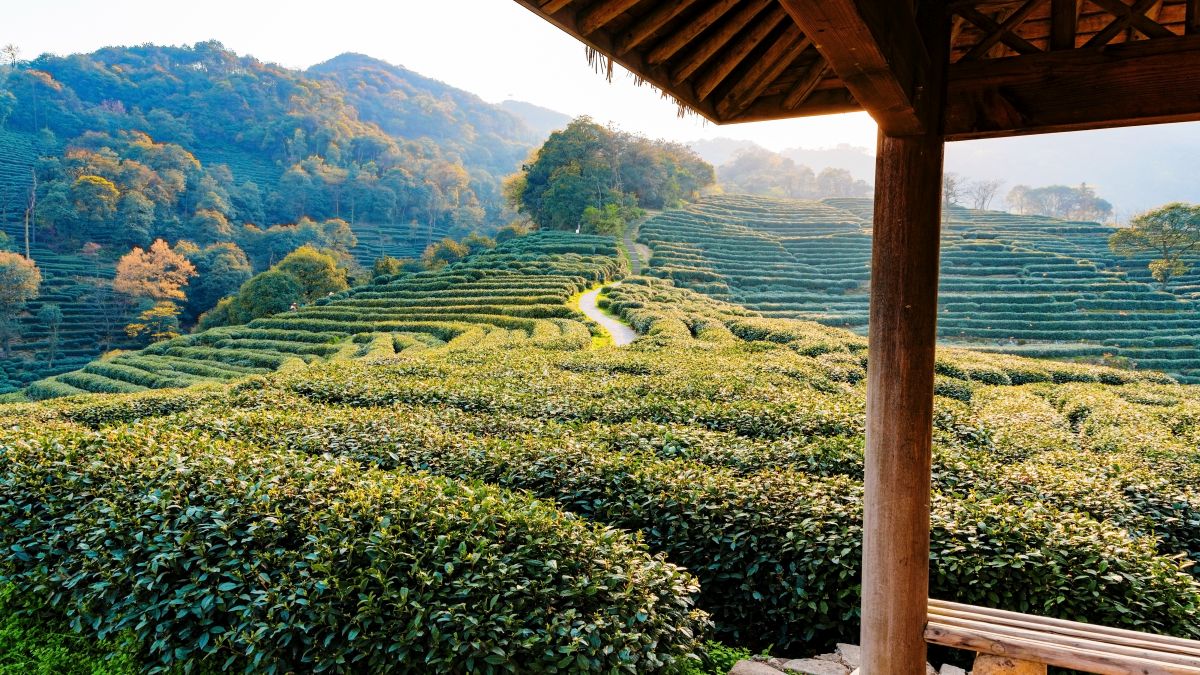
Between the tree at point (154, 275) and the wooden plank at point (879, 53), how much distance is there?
50.5 meters

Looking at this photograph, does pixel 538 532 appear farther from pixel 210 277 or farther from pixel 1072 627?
pixel 210 277

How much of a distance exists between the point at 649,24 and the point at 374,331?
23308mm

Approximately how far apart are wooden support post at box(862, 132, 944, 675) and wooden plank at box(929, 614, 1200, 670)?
159 mm

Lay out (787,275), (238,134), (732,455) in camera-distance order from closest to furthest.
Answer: (732,455)
(787,275)
(238,134)

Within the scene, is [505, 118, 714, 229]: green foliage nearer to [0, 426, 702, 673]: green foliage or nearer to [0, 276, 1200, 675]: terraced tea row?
[0, 276, 1200, 675]: terraced tea row

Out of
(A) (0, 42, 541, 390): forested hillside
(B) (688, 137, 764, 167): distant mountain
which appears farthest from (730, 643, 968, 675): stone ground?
(B) (688, 137, 764, 167): distant mountain

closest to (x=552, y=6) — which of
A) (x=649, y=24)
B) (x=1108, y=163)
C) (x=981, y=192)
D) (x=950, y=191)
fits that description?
(x=649, y=24)

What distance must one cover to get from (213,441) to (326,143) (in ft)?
296

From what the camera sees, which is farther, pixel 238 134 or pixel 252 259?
pixel 238 134

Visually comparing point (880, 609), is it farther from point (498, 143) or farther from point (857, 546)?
point (498, 143)

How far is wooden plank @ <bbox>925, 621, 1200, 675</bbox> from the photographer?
84.8 inches

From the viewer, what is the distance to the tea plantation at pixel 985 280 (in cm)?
3016

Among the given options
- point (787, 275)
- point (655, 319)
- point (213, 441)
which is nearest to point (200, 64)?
point (787, 275)

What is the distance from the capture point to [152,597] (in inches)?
125
